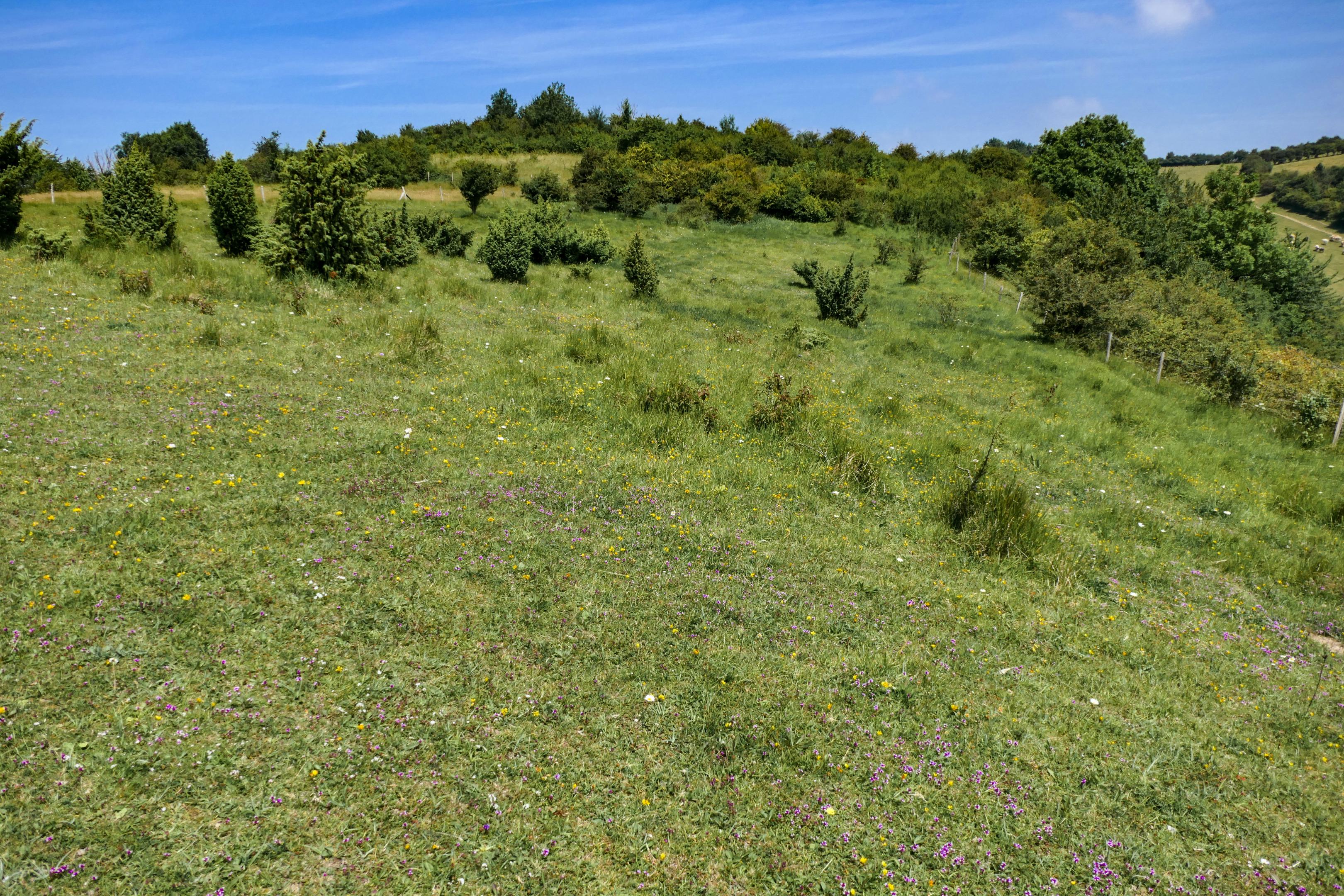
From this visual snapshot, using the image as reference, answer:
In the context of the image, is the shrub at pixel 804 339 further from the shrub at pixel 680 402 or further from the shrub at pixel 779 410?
the shrub at pixel 680 402

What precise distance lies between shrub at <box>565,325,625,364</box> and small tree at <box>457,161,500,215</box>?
89.2 feet

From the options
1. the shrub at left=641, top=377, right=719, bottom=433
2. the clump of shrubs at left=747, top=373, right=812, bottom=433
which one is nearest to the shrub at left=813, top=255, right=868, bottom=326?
the clump of shrubs at left=747, top=373, right=812, bottom=433

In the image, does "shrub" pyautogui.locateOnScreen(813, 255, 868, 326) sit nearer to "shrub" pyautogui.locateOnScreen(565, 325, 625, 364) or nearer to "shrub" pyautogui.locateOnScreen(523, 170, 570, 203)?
"shrub" pyautogui.locateOnScreen(565, 325, 625, 364)

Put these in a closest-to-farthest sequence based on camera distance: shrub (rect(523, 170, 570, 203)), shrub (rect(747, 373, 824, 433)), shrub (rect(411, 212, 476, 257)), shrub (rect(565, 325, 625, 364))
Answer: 1. shrub (rect(747, 373, 824, 433))
2. shrub (rect(565, 325, 625, 364))
3. shrub (rect(411, 212, 476, 257))
4. shrub (rect(523, 170, 570, 203))

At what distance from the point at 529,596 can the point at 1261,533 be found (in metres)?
11.8

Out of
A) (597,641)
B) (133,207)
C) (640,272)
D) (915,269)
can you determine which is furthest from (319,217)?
(915,269)

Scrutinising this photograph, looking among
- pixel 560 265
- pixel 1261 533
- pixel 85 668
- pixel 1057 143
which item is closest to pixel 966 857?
pixel 85 668

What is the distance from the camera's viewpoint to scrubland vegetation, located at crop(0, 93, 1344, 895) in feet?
13.6

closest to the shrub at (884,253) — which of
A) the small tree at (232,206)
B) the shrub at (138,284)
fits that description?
the small tree at (232,206)

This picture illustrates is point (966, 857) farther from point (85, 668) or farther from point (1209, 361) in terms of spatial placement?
point (1209, 361)

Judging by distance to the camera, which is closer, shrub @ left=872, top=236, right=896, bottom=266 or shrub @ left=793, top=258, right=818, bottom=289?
shrub @ left=793, top=258, right=818, bottom=289

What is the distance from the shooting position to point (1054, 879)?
418 centimetres

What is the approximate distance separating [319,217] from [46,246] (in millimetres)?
5956

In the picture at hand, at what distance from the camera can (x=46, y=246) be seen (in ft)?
48.7
